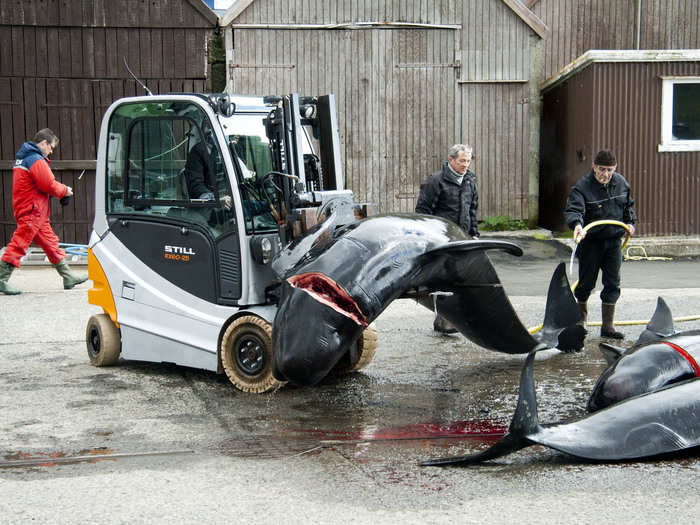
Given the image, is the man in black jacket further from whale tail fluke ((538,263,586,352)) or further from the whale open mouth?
the whale open mouth

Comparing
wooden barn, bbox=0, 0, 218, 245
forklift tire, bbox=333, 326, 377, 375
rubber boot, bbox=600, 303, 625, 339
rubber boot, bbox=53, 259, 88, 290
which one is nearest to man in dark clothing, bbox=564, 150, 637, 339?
rubber boot, bbox=600, 303, 625, 339

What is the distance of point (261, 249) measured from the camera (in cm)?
618

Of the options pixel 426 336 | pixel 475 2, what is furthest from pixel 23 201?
pixel 475 2

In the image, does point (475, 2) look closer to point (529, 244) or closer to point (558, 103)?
point (558, 103)

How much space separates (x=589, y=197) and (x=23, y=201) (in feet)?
22.2

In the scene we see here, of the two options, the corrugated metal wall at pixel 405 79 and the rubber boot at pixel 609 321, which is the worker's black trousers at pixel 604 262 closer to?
the rubber boot at pixel 609 321

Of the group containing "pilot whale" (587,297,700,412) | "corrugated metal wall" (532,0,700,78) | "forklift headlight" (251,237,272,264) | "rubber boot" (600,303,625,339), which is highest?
"corrugated metal wall" (532,0,700,78)

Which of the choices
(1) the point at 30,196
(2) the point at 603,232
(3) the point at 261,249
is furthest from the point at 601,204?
(1) the point at 30,196

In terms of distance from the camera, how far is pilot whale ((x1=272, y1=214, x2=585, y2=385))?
5.07 metres

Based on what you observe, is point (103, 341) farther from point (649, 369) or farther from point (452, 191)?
point (649, 369)

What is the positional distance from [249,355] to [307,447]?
1.35m

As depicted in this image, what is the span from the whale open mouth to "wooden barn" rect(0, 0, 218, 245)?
34.0ft

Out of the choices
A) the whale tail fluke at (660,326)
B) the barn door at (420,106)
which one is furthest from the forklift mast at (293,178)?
the barn door at (420,106)

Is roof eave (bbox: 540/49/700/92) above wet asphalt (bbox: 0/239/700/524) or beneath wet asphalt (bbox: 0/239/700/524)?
above
